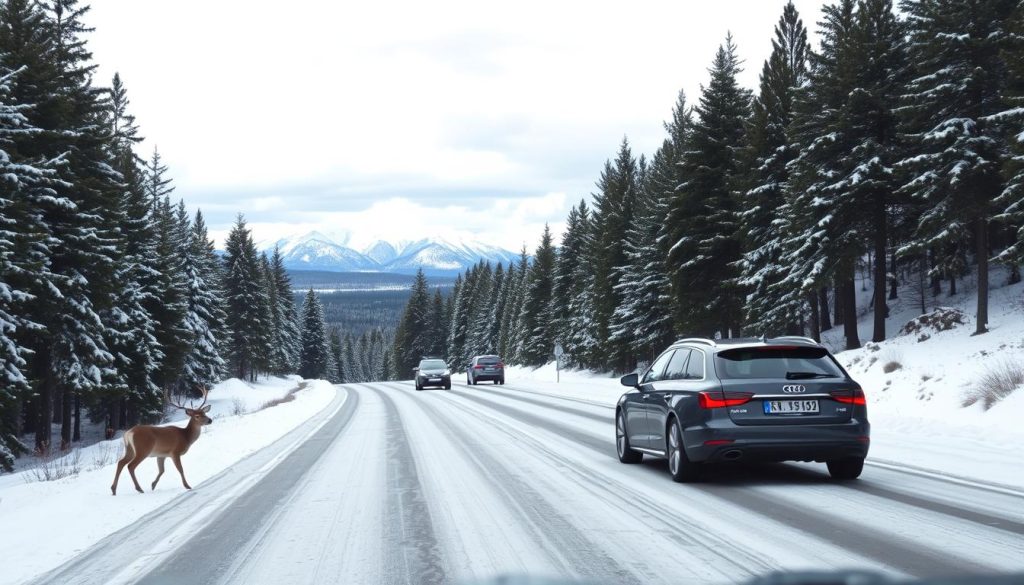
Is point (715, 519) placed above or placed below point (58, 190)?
below

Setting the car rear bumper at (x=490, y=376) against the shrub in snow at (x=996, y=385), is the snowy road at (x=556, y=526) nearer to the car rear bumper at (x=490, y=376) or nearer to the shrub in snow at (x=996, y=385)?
the shrub in snow at (x=996, y=385)

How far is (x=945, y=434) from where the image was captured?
14859 millimetres

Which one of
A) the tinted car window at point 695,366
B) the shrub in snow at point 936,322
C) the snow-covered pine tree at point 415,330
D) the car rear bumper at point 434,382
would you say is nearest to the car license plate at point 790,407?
the tinted car window at point 695,366

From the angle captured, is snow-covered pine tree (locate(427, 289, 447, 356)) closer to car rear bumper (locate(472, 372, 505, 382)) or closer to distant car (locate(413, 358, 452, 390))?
car rear bumper (locate(472, 372, 505, 382))

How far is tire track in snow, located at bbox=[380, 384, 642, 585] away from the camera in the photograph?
579cm

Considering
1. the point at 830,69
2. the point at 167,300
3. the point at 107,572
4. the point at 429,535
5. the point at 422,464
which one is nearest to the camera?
the point at 107,572

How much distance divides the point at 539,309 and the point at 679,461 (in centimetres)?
6564

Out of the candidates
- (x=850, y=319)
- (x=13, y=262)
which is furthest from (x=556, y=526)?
(x=850, y=319)

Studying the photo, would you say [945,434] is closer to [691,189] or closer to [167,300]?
[691,189]

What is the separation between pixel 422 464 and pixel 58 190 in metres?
20.8

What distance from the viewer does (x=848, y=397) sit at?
9.77 meters

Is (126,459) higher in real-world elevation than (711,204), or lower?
lower

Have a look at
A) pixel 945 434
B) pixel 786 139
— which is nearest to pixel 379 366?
pixel 786 139

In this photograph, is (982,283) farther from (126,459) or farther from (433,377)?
(433,377)
